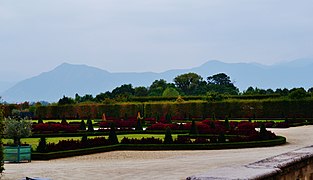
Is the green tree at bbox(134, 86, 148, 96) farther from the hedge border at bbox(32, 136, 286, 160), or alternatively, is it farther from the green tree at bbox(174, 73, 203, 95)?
the hedge border at bbox(32, 136, 286, 160)

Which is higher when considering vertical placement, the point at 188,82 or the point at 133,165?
the point at 188,82

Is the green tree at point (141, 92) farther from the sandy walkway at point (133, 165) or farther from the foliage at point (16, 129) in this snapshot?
the foliage at point (16, 129)

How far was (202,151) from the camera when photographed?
21250 mm

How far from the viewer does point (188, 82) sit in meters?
115

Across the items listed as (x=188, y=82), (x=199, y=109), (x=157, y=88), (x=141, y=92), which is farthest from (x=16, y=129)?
(x=188, y=82)

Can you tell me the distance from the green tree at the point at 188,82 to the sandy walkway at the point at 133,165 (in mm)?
91602

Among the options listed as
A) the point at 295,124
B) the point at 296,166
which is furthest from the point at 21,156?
the point at 295,124

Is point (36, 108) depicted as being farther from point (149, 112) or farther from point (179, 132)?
point (179, 132)

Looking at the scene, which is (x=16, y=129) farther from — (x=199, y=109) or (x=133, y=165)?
(x=199, y=109)

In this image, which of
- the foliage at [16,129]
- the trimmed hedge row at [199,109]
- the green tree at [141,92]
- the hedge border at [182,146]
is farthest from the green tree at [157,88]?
Result: the foliage at [16,129]

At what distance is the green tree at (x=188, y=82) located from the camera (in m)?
113

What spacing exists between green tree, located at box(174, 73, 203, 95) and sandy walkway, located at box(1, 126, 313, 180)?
301 ft

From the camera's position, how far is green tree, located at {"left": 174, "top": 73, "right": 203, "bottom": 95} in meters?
113

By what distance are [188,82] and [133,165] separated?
324ft
